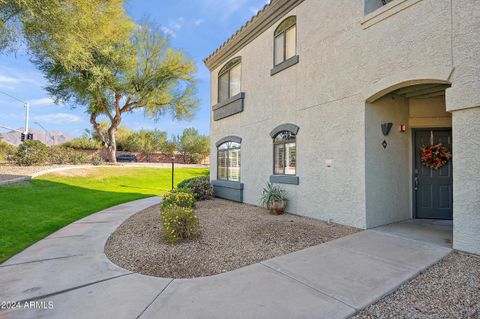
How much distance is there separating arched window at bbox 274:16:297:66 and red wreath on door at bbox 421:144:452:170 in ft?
15.7

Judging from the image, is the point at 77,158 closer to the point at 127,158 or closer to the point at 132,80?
the point at 132,80

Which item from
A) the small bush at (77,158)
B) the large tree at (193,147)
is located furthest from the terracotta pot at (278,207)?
the large tree at (193,147)

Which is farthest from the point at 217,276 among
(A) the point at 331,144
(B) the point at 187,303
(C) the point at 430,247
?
(A) the point at 331,144

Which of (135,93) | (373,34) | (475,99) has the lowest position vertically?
(475,99)

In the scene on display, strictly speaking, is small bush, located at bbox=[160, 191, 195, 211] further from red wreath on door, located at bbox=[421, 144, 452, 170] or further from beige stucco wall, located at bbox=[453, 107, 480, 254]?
red wreath on door, located at bbox=[421, 144, 452, 170]

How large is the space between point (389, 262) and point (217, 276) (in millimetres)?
2822

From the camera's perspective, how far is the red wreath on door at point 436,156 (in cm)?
677

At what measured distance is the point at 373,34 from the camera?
233 inches

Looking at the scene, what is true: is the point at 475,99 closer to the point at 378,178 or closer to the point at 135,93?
the point at 378,178

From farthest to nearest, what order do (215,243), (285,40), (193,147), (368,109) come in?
(193,147)
(285,40)
(368,109)
(215,243)

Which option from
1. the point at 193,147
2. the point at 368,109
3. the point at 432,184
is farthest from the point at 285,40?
the point at 193,147

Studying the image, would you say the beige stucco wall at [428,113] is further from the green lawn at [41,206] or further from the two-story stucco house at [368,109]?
the green lawn at [41,206]

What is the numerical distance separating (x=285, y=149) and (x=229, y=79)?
523 cm

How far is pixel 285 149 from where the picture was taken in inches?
337
